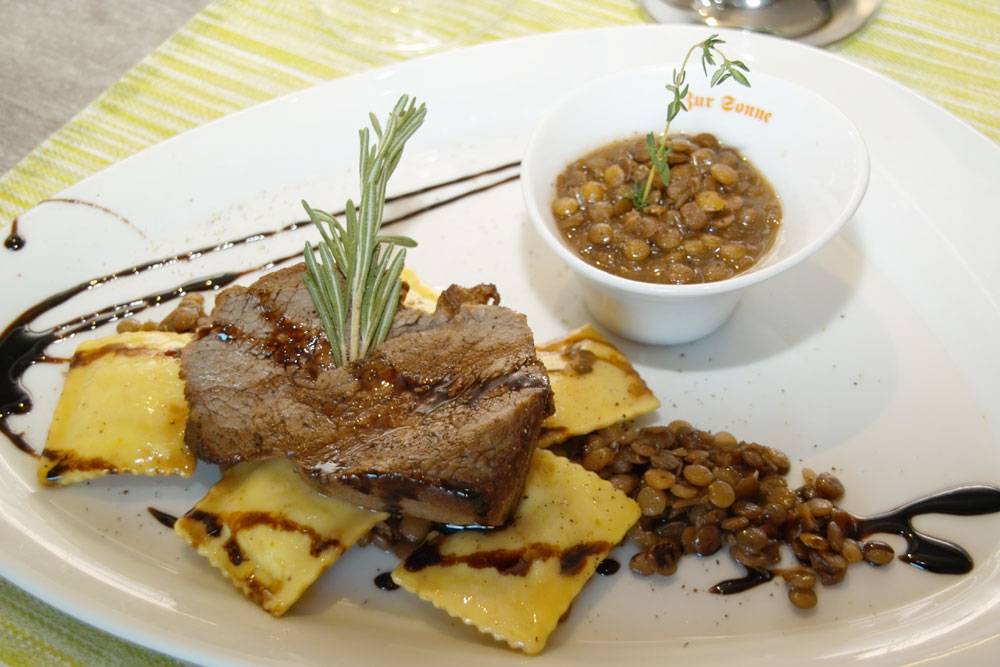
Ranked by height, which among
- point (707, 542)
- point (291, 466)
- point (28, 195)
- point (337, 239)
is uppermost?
point (337, 239)

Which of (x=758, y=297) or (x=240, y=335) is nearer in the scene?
(x=240, y=335)

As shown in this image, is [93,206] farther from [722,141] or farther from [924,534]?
[924,534]

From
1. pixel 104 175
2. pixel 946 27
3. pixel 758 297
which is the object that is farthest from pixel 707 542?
pixel 946 27

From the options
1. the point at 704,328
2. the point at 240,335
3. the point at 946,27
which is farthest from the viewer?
the point at 946,27

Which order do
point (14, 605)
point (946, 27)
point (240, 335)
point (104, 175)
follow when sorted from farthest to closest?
point (946, 27), point (104, 175), point (240, 335), point (14, 605)

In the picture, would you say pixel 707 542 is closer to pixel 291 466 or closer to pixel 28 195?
pixel 291 466

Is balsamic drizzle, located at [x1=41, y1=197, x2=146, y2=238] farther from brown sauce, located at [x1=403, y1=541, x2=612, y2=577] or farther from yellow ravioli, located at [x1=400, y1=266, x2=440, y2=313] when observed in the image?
brown sauce, located at [x1=403, y1=541, x2=612, y2=577]

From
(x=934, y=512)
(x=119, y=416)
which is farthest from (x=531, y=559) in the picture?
(x=119, y=416)
